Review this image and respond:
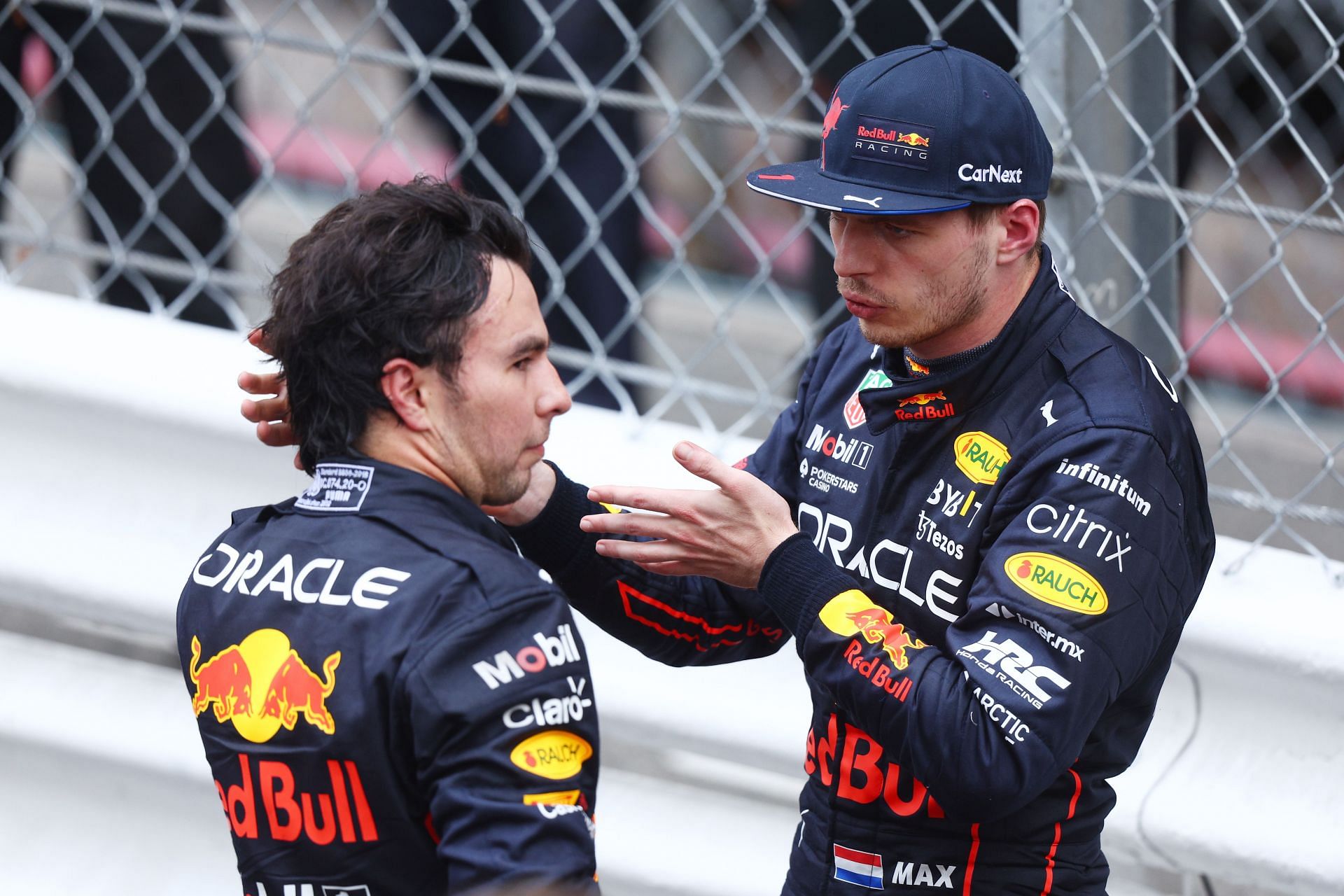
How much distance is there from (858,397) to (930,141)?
35 cm

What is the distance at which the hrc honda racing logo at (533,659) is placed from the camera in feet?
4.62

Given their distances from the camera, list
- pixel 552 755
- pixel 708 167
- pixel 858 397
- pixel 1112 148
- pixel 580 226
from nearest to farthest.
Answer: pixel 552 755 → pixel 858 397 → pixel 1112 148 → pixel 580 226 → pixel 708 167

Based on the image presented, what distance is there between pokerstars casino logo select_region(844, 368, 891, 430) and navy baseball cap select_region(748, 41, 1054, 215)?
0.81ft

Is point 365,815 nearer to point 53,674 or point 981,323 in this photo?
point 981,323

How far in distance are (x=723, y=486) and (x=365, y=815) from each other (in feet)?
1.68

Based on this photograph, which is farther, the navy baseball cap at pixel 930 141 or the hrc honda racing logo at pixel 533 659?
the navy baseball cap at pixel 930 141

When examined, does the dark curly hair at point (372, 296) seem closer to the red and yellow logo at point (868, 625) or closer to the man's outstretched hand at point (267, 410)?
the man's outstretched hand at point (267, 410)

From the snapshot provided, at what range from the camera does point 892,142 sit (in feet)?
5.51

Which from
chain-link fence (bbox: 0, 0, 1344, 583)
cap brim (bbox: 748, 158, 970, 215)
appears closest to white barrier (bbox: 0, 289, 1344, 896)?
chain-link fence (bbox: 0, 0, 1344, 583)

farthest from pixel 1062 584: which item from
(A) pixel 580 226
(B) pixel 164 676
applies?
(A) pixel 580 226

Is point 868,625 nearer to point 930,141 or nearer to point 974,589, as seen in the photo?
point 974,589

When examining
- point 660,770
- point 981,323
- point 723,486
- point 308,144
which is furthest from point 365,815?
point 308,144

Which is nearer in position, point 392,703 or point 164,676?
point 392,703

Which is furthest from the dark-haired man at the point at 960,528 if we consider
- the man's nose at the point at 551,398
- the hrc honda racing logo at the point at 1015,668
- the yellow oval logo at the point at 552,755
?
the yellow oval logo at the point at 552,755
